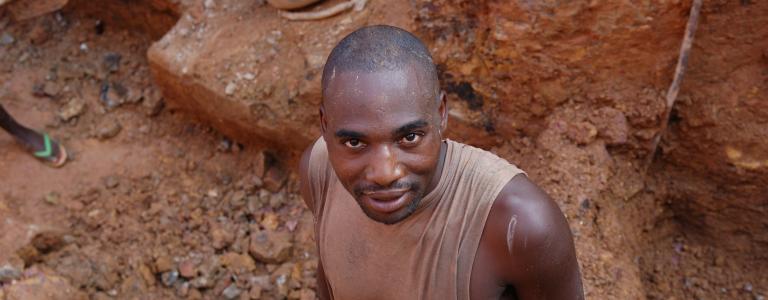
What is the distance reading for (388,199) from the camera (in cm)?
Result: 176

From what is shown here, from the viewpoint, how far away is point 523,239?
1.82 meters

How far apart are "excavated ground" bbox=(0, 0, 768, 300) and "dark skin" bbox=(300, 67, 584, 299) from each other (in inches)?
41.8

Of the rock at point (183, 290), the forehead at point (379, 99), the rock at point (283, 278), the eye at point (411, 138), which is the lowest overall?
the rock at point (183, 290)

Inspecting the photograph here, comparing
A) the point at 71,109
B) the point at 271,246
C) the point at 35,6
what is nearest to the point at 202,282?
the point at 271,246

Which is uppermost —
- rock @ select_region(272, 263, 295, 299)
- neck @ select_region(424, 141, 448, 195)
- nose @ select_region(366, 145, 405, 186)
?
nose @ select_region(366, 145, 405, 186)

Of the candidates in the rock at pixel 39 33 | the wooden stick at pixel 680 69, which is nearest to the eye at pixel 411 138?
the wooden stick at pixel 680 69

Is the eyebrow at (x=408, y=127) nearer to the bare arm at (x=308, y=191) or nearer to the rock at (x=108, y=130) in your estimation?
the bare arm at (x=308, y=191)

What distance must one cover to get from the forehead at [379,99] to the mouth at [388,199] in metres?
0.16

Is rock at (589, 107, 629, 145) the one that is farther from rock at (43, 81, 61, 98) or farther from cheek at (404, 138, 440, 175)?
rock at (43, 81, 61, 98)

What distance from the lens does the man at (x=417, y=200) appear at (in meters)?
1.72

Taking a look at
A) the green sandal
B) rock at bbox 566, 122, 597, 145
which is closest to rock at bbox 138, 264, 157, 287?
the green sandal

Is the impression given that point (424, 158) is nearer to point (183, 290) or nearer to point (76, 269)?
point (183, 290)

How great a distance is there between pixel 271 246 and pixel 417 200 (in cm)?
195

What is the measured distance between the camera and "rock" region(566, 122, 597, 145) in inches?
124
